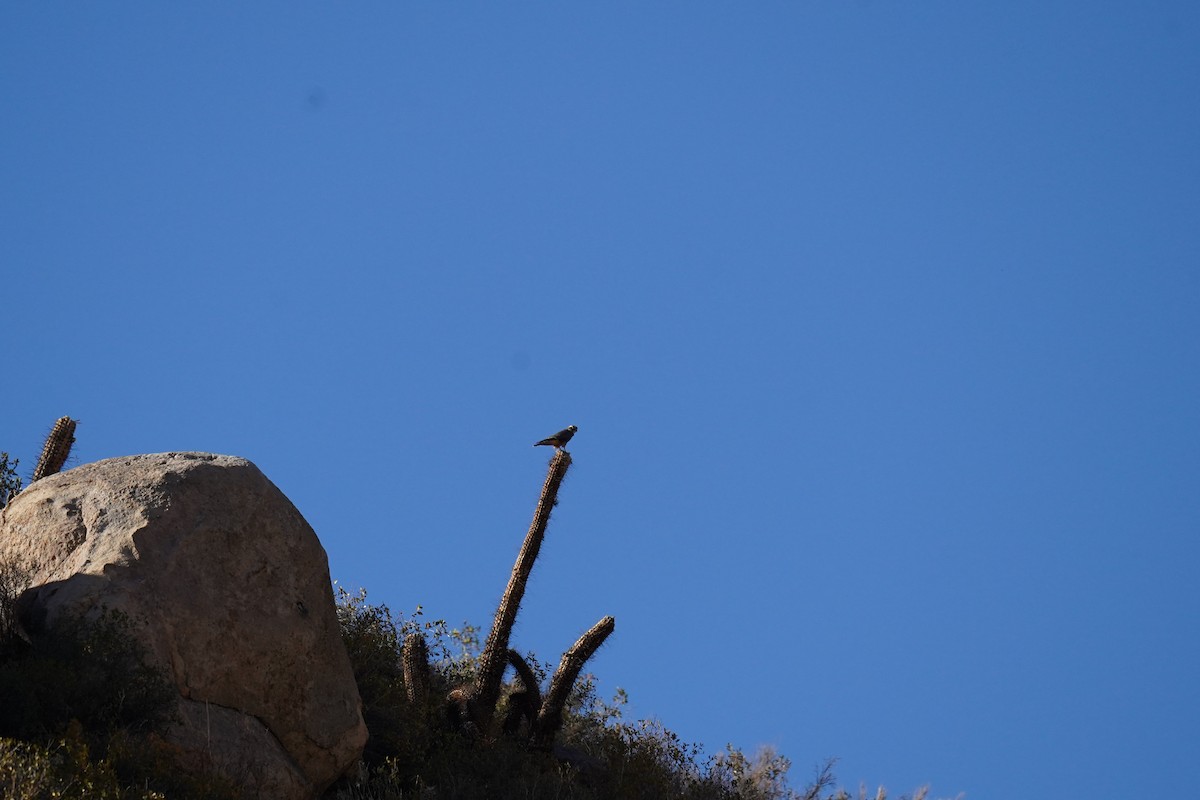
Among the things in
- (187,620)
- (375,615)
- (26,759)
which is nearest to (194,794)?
→ (26,759)

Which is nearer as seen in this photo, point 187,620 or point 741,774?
point 187,620

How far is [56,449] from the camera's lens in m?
14.0

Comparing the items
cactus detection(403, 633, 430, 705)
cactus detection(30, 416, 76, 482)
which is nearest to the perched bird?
cactus detection(403, 633, 430, 705)

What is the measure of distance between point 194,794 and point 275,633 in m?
2.14

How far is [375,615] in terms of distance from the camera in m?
15.6

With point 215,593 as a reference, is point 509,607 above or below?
above

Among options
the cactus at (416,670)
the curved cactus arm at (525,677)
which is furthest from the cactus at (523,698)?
the cactus at (416,670)

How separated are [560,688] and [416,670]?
5.05ft

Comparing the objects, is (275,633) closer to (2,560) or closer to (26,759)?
(2,560)

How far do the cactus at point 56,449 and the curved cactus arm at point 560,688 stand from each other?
19.3ft

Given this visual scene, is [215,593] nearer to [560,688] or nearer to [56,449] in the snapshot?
[560,688]

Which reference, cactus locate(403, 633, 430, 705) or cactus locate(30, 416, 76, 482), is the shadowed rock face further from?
cactus locate(30, 416, 76, 482)

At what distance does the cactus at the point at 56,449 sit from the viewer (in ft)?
45.3

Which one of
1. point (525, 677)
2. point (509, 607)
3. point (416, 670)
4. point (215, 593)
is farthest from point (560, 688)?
point (215, 593)
